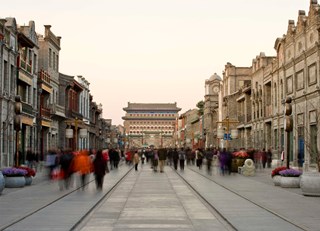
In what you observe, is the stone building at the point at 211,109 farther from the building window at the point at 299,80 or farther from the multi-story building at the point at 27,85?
the building window at the point at 299,80

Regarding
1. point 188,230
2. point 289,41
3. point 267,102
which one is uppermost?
point 289,41

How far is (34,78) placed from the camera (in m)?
53.5

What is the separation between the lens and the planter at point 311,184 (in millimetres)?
20922

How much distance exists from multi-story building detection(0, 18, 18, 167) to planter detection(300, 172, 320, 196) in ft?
79.8

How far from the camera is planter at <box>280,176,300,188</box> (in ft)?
82.5

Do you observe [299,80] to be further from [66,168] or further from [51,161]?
[66,168]

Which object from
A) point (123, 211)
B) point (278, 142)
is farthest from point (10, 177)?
point (278, 142)

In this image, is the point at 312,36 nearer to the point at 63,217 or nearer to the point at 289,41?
the point at 289,41

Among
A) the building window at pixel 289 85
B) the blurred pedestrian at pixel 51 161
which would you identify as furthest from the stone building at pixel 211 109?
the blurred pedestrian at pixel 51 161

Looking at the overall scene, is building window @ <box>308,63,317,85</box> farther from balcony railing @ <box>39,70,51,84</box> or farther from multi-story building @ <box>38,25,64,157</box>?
multi-story building @ <box>38,25,64,157</box>

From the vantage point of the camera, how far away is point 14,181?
24781 millimetres

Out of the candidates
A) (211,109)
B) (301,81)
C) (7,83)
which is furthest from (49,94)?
(211,109)

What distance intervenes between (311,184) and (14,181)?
39.1 feet

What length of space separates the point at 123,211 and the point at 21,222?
3.53 metres
